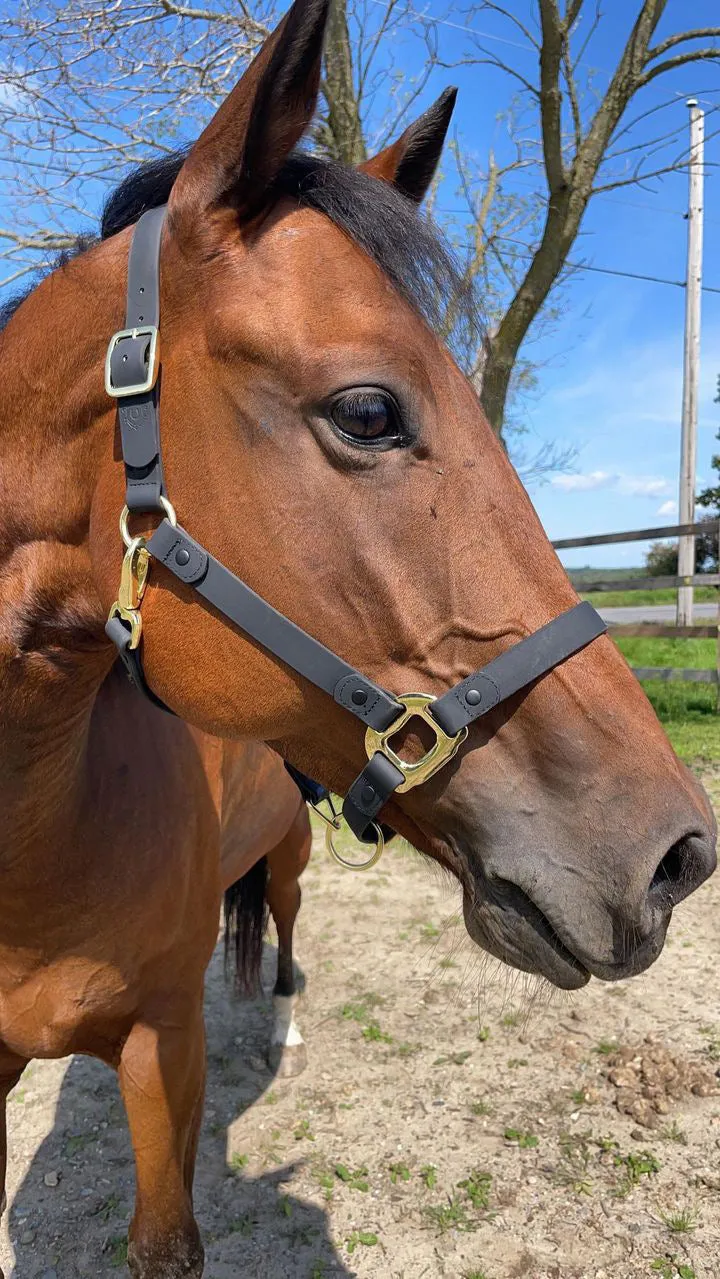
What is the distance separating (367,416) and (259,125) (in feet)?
1.59

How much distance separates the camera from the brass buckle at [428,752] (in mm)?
1160

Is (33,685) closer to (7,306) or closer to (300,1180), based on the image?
(7,306)

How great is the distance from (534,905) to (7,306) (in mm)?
1670

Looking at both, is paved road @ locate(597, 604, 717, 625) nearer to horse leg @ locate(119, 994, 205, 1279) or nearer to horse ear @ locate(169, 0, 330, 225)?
horse leg @ locate(119, 994, 205, 1279)

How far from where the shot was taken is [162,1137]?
6.24 feet

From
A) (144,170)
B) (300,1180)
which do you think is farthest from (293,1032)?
(144,170)

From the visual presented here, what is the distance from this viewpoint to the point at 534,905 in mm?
1155

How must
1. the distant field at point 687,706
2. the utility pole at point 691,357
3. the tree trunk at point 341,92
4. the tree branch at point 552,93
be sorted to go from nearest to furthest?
the tree branch at point 552,93 → the tree trunk at point 341,92 → the distant field at point 687,706 → the utility pole at point 691,357

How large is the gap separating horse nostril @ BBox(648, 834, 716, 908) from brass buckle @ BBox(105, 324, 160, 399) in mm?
1054

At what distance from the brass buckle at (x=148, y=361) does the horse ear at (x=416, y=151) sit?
653 millimetres

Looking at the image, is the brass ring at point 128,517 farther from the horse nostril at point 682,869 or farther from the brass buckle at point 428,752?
the horse nostril at point 682,869

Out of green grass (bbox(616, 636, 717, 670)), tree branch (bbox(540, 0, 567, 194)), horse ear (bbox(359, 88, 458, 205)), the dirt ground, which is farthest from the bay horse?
green grass (bbox(616, 636, 717, 670))

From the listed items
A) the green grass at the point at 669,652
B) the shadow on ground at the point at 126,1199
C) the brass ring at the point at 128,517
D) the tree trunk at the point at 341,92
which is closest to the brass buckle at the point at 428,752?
the brass ring at the point at 128,517

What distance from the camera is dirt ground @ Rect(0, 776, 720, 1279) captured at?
8.21 ft
